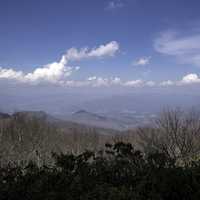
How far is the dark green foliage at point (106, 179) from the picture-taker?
291 cm

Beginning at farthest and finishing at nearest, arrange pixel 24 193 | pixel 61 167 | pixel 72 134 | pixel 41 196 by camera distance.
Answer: pixel 72 134, pixel 61 167, pixel 24 193, pixel 41 196

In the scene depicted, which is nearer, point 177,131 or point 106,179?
point 106,179

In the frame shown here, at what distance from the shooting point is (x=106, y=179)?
3.58 m

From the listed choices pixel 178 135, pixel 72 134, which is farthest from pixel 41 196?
pixel 72 134

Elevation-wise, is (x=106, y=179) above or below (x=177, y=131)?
above

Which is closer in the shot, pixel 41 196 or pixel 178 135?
pixel 41 196

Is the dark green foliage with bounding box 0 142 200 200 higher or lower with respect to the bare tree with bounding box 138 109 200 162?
higher

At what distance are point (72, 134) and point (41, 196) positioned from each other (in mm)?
45409

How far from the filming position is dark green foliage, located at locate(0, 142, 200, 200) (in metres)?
2.91

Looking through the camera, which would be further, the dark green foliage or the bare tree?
the bare tree

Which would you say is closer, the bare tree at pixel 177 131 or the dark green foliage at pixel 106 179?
the dark green foliage at pixel 106 179

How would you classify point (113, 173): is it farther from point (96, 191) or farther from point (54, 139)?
point (54, 139)

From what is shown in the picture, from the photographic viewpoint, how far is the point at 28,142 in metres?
39.1

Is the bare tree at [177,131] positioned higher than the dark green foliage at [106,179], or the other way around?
the dark green foliage at [106,179]
